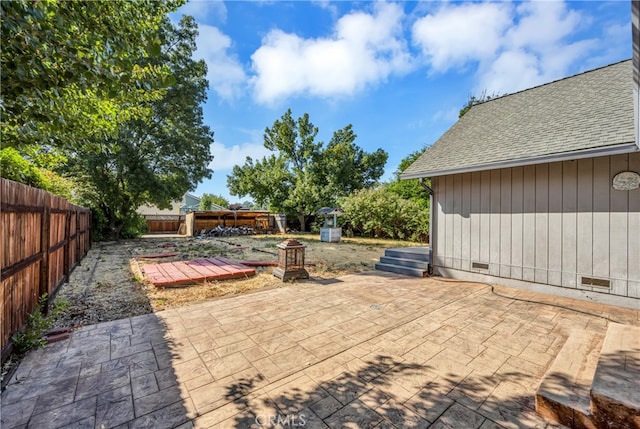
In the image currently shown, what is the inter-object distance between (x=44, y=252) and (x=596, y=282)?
8231 mm

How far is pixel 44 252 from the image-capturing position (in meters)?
3.67

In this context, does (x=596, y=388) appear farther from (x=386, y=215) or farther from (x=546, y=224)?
(x=386, y=215)

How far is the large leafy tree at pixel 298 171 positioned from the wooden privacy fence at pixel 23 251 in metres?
15.7

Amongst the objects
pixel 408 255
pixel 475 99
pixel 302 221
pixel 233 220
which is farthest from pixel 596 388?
pixel 233 220

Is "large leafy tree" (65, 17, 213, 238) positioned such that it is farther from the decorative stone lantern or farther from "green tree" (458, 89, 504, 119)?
"green tree" (458, 89, 504, 119)

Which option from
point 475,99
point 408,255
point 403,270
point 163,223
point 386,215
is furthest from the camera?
point 163,223

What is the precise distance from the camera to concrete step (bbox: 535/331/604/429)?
177cm

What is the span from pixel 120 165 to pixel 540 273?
16.6 metres

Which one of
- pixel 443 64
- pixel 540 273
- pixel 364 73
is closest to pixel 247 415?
pixel 540 273

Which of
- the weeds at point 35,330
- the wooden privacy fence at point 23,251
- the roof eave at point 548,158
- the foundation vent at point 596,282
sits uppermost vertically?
the roof eave at point 548,158

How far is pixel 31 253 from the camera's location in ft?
10.5

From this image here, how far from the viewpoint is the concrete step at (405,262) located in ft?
20.5

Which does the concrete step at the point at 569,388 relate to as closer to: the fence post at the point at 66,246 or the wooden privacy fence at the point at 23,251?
the wooden privacy fence at the point at 23,251

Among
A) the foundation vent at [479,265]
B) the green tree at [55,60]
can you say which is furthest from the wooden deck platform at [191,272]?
the foundation vent at [479,265]
